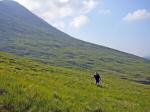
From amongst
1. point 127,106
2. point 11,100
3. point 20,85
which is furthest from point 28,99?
point 127,106

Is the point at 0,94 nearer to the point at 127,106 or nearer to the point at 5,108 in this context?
the point at 5,108

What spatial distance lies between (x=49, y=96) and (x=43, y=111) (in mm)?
2984

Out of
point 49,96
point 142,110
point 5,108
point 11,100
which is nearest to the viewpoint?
point 5,108

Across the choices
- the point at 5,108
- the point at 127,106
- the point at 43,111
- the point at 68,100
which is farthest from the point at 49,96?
the point at 127,106

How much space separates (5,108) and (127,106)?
13.8m

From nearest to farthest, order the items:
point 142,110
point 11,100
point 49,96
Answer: point 11,100 → point 49,96 → point 142,110

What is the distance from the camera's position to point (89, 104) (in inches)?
914

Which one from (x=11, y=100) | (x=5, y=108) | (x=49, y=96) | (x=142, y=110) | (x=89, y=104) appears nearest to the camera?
(x=5, y=108)

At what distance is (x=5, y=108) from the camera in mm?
17766

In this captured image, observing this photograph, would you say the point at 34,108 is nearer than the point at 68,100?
Yes

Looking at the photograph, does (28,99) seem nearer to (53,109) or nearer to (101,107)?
(53,109)

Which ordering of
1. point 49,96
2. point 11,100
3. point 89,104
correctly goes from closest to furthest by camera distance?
point 11,100, point 49,96, point 89,104

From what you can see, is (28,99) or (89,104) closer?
(28,99)

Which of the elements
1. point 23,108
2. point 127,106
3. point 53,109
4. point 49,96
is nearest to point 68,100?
point 49,96
